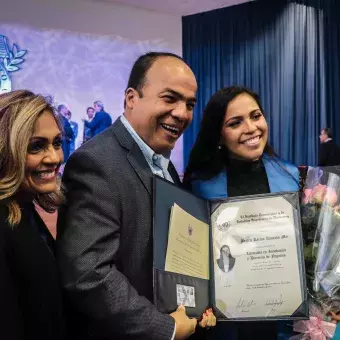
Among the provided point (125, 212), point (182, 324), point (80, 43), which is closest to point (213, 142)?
point (125, 212)

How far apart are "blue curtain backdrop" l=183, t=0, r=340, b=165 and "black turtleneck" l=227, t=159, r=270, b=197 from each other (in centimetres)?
750

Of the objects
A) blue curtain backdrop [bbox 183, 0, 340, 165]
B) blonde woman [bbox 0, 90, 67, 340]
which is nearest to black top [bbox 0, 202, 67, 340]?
blonde woman [bbox 0, 90, 67, 340]

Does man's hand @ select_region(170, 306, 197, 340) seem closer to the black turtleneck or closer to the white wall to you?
the black turtleneck

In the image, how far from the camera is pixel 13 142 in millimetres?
1281

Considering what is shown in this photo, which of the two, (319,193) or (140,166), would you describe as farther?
(319,193)

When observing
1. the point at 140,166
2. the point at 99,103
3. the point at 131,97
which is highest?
the point at 99,103

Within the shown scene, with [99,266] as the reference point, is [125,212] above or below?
above

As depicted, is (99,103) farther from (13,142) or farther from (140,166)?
(13,142)

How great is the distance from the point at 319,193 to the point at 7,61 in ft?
21.4

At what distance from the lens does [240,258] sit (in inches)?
63.0

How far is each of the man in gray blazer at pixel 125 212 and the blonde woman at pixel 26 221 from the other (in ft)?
0.21

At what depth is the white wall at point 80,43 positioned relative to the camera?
767cm

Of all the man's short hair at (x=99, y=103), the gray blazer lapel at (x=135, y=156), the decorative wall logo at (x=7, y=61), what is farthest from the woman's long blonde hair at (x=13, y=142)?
the man's short hair at (x=99, y=103)

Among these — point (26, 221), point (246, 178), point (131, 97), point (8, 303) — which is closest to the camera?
point (8, 303)
